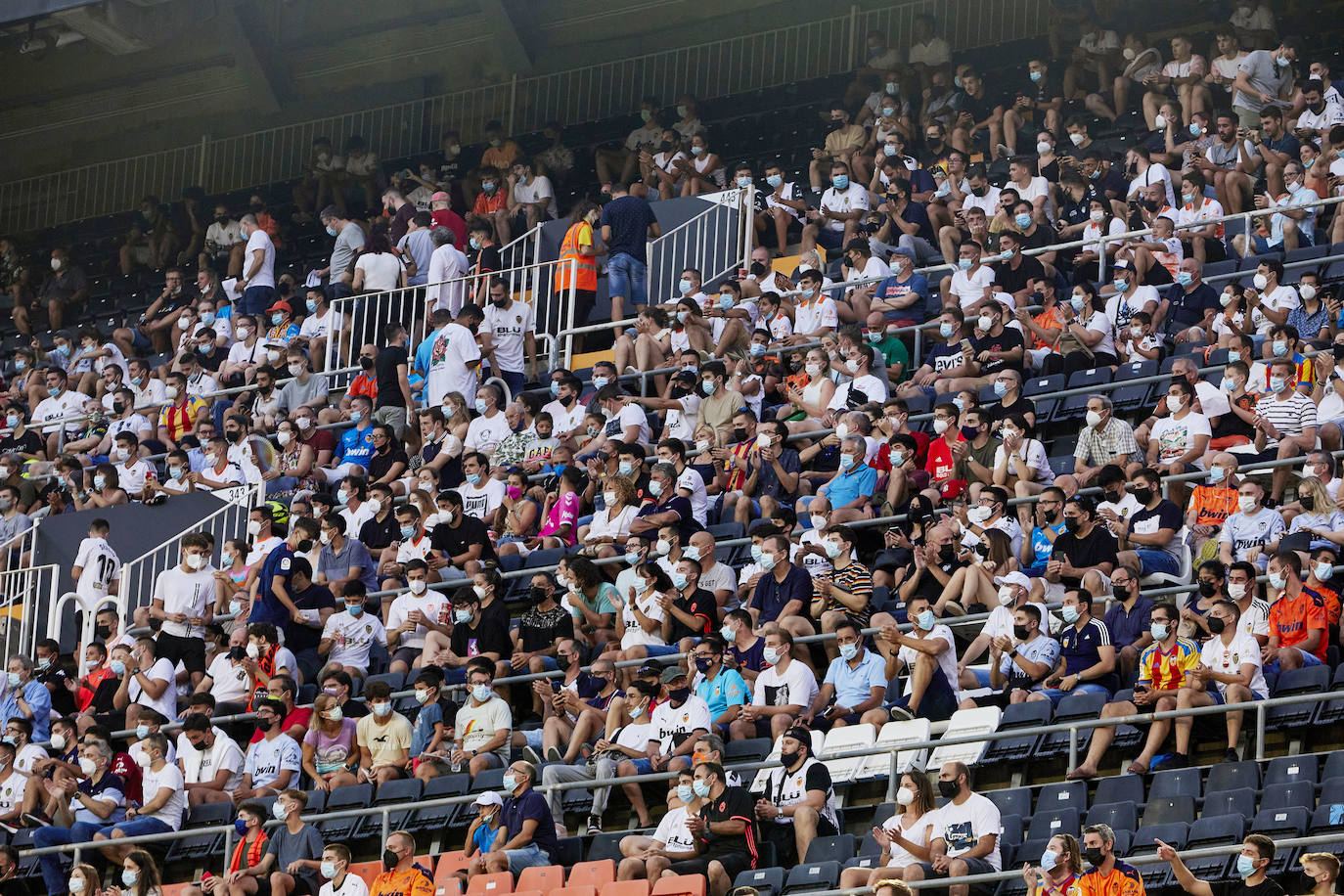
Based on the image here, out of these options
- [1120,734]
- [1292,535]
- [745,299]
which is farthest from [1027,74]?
[1120,734]

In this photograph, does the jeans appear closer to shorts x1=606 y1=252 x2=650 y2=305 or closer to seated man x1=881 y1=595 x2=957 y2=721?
seated man x1=881 y1=595 x2=957 y2=721

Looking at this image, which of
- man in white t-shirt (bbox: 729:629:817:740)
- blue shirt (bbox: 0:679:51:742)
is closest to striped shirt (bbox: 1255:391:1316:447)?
man in white t-shirt (bbox: 729:629:817:740)

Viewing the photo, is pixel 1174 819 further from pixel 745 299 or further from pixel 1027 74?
pixel 1027 74

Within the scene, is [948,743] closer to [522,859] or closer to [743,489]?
[522,859]

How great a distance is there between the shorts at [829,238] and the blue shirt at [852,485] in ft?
15.3

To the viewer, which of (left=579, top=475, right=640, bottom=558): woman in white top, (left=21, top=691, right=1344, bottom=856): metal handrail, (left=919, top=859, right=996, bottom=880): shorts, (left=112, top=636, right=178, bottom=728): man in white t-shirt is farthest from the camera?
(left=112, top=636, right=178, bottom=728): man in white t-shirt

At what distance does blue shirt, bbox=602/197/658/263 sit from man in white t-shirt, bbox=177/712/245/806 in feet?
20.3

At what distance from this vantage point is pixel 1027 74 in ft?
66.9

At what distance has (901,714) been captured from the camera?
38.8 ft

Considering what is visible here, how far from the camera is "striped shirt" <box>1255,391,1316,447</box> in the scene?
43.6 feet

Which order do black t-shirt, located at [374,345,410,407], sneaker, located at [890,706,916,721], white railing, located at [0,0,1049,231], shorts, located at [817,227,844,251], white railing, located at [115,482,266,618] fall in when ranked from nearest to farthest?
sneaker, located at [890,706,916,721] < white railing, located at [115,482,266,618] < black t-shirt, located at [374,345,410,407] < shorts, located at [817,227,844,251] < white railing, located at [0,0,1049,231]

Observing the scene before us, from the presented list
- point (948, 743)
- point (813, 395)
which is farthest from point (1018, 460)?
point (948, 743)

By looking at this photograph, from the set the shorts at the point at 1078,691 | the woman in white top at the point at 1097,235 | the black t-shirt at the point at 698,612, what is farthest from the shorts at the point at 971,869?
the woman in white top at the point at 1097,235

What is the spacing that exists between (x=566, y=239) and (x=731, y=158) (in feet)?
12.3
